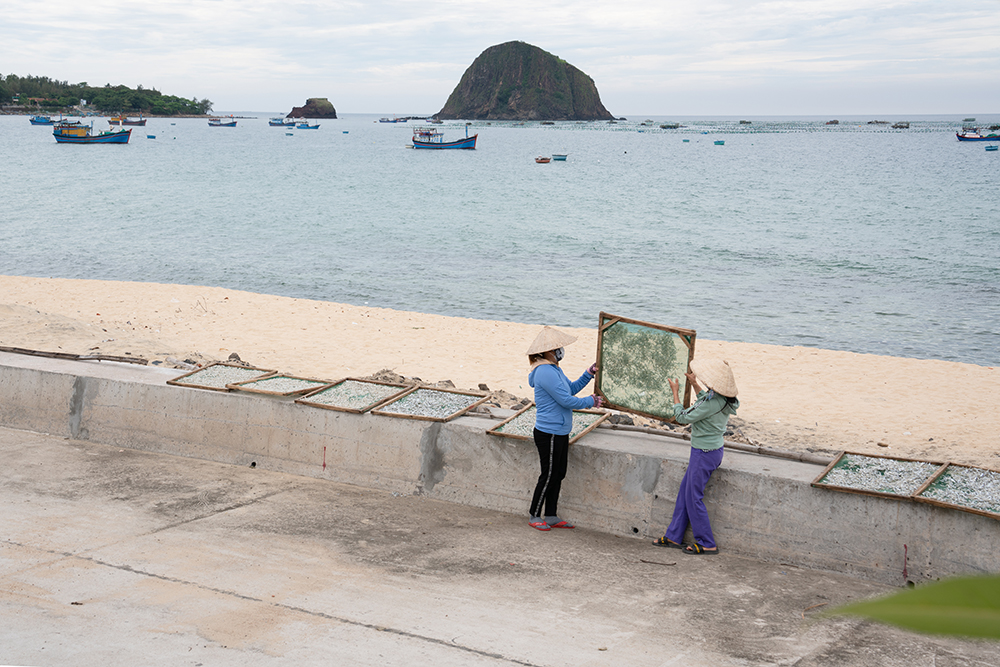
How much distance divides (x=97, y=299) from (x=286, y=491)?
611 inches

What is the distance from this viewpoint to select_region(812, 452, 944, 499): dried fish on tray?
6266 millimetres

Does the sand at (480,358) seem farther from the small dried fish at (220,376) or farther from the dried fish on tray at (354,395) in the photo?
the dried fish on tray at (354,395)

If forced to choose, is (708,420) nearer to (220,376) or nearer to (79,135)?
(220,376)

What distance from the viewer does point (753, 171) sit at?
9100 cm

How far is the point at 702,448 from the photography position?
654cm

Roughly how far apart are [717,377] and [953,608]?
6.15m

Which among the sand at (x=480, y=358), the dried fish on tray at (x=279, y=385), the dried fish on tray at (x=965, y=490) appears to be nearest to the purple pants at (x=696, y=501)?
the dried fish on tray at (x=965, y=490)

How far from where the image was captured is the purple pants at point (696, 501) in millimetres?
6578

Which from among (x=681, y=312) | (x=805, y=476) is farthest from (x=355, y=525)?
(x=681, y=312)

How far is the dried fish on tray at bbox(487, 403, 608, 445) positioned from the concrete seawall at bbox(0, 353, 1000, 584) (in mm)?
88

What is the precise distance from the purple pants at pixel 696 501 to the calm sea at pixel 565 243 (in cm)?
1535

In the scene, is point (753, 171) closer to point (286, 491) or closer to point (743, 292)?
point (743, 292)

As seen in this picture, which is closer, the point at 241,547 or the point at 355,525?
the point at 241,547

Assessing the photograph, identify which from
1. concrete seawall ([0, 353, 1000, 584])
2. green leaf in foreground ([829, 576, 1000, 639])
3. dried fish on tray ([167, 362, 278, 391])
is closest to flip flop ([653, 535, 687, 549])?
concrete seawall ([0, 353, 1000, 584])
